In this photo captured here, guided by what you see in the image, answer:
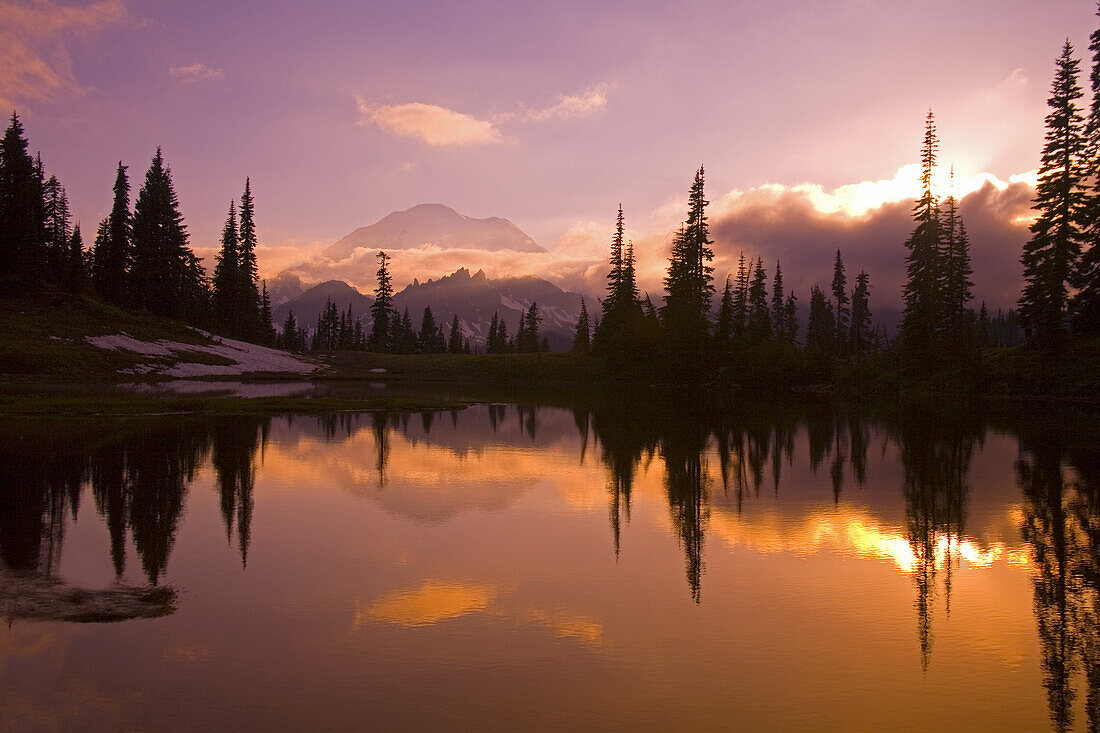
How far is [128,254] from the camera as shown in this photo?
3366 inches

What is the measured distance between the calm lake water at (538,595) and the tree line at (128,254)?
191 feet

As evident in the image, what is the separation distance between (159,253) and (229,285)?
1575 cm

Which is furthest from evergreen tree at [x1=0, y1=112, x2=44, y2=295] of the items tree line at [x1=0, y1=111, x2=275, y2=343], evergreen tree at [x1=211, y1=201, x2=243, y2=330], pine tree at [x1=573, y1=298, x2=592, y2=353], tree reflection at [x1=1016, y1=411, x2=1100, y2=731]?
tree reflection at [x1=1016, y1=411, x2=1100, y2=731]

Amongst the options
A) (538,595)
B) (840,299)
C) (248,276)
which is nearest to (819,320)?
(840,299)

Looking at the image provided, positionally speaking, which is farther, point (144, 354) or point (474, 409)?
point (144, 354)

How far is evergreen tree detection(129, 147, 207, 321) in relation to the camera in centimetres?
8312

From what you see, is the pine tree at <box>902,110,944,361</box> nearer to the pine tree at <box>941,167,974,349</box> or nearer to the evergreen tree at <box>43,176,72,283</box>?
the pine tree at <box>941,167,974,349</box>

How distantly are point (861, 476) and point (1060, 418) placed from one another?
25.7 m

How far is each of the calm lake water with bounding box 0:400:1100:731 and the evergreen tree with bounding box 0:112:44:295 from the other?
183ft

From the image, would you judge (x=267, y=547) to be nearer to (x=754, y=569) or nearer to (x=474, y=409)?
(x=754, y=569)

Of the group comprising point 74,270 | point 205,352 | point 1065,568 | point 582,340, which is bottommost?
point 1065,568

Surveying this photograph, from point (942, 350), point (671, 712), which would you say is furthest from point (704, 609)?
point (942, 350)

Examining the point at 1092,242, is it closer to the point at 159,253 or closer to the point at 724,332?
the point at 724,332

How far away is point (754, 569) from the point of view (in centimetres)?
1156
